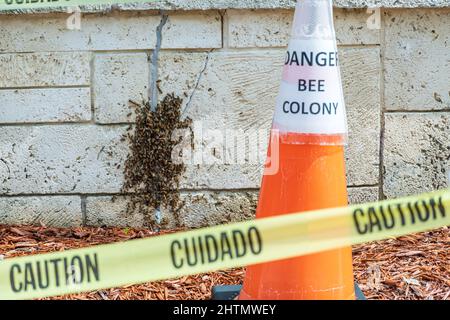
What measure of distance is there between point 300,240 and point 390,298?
924 millimetres

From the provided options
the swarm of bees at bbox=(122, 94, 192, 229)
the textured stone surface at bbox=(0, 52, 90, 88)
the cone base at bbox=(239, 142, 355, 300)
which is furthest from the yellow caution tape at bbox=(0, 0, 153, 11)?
the cone base at bbox=(239, 142, 355, 300)

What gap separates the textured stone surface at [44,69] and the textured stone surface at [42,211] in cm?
73

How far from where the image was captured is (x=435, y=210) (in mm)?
3027

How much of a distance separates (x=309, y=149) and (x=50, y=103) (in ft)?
6.77

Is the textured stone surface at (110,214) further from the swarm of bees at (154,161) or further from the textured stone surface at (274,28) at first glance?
the textured stone surface at (274,28)

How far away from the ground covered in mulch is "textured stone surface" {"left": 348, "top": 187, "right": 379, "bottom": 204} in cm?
40

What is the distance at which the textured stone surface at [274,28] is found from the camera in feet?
15.2

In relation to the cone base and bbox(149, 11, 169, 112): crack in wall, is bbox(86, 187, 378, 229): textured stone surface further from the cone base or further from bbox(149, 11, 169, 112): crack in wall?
the cone base

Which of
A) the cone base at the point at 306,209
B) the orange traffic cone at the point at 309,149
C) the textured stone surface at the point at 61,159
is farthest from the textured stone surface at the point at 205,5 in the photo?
the cone base at the point at 306,209

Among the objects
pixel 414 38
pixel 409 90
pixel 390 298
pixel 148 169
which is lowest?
pixel 390 298

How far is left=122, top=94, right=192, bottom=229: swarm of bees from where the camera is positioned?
4734mm
